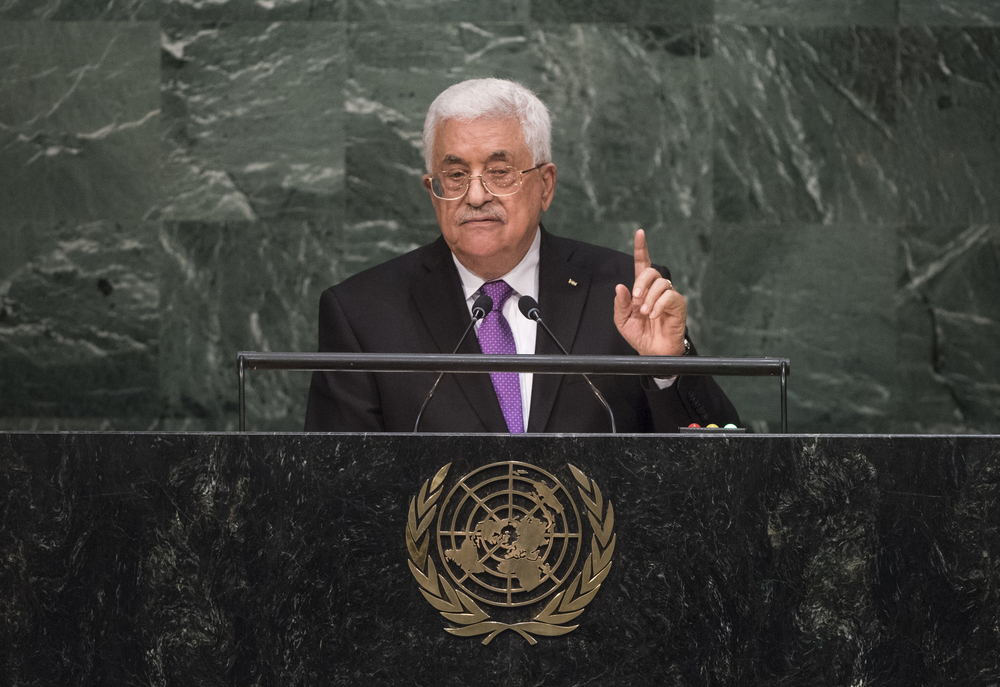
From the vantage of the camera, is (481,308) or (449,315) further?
(449,315)

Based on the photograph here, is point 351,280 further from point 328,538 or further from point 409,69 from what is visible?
point 409,69

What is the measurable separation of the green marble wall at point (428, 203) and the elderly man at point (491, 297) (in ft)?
4.44

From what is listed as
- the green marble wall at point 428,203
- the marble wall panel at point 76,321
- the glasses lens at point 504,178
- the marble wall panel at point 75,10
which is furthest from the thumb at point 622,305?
the marble wall panel at point 75,10

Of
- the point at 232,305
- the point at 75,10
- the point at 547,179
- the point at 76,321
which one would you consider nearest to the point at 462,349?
the point at 547,179

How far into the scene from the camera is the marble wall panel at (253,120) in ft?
13.4

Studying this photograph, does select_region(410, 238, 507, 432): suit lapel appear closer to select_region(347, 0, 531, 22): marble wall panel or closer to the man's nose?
the man's nose

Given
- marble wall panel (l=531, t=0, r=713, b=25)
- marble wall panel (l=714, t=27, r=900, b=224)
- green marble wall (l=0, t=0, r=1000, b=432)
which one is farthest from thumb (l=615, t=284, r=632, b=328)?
marble wall panel (l=531, t=0, r=713, b=25)

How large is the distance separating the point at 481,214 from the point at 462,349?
1.16 ft

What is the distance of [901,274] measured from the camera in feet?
13.7

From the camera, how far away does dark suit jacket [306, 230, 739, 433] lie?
2.42 m

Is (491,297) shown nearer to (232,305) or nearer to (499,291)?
(499,291)

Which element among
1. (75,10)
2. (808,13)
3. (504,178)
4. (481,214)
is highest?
(808,13)

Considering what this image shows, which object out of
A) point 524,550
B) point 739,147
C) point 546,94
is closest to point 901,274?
point 739,147

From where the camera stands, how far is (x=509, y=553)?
1608 mm
